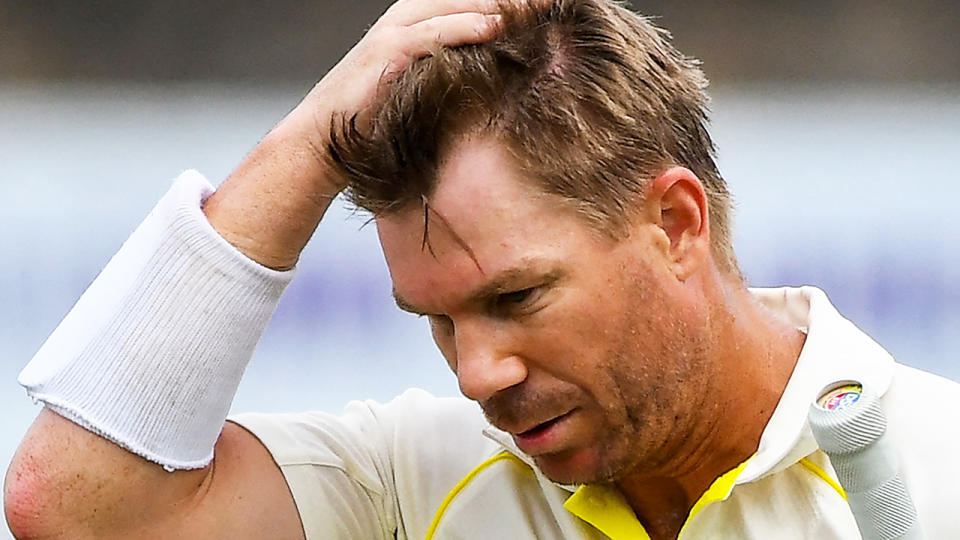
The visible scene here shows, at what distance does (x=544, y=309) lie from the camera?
2.87 feet

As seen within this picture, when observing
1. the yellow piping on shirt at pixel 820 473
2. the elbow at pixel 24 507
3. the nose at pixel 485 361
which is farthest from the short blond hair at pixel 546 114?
the elbow at pixel 24 507

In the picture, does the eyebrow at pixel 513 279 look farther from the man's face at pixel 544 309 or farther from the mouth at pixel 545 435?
the mouth at pixel 545 435

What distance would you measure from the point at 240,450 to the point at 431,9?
425 mm

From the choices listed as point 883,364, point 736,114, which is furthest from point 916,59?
point 883,364

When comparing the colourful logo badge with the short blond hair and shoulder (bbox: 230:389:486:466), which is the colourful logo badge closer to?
the short blond hair

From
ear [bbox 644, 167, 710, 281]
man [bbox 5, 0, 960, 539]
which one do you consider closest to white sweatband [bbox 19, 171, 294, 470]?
man [bbox 5, 0, 960, 539]

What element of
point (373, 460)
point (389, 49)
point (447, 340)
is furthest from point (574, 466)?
point (389, 49)

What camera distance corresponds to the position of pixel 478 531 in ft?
3.41

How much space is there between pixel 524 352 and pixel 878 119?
37.5 inches

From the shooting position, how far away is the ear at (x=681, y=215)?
0.93m

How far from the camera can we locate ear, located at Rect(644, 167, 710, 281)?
3.04ft

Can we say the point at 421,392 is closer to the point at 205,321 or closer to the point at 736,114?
the point at 205,321

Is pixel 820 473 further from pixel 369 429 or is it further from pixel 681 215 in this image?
pixel 369 429

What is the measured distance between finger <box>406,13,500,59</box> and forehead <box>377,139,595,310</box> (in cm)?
10
